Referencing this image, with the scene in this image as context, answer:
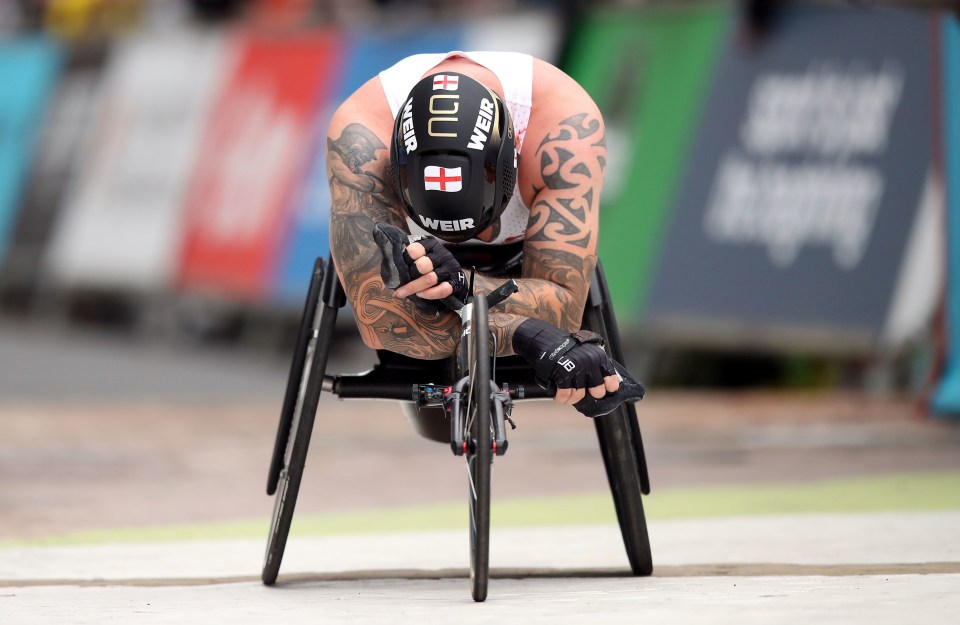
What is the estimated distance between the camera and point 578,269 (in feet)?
15.8

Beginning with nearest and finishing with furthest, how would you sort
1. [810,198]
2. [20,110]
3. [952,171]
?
[952,171], [810,198], [20,110]

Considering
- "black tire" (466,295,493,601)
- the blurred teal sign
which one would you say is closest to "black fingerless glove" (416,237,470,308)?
"black tire" (466,295,493,601)

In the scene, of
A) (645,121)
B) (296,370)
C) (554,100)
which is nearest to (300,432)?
(296,370)

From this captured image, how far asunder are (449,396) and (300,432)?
529mm

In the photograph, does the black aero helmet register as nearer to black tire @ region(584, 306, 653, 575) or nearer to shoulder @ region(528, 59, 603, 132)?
shoulder @ region(528, 59, 603, 132)

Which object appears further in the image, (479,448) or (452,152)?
(452,152)

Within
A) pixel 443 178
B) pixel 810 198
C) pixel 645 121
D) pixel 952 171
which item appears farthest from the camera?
pixel 645 121

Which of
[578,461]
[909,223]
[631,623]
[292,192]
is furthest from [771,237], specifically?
[631,623]

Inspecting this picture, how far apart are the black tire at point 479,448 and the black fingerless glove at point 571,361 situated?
0.64 ft

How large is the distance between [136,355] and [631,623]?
13.9 m

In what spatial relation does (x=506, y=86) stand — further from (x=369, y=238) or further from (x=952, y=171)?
(x=952, y=171)

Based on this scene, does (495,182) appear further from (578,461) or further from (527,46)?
(527,46)

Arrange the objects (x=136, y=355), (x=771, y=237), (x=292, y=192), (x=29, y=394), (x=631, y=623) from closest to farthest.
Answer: (x=631, y=623) < (x=771, y=237) < (x=29, y=394) < (x=292, y=192) < (x=136, y=355)

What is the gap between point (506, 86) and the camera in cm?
502
